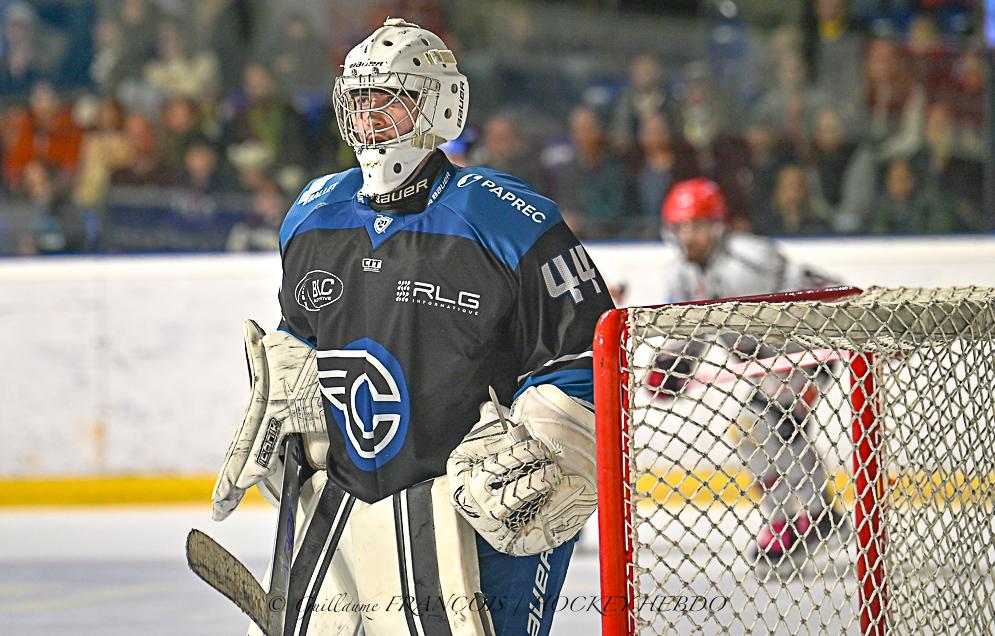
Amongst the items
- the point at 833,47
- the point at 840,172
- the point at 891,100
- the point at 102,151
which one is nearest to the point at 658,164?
the point at 840,172

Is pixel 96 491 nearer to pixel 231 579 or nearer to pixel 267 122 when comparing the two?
pixel 267 122

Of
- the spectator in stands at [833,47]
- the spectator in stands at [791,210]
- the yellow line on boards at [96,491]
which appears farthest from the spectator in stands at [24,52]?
the spectator in stands at [833,47]

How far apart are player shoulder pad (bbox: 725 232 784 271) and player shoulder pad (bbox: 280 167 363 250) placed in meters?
3.14

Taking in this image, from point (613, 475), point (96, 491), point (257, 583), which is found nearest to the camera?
point (613, 475)

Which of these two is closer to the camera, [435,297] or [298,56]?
[435,297]

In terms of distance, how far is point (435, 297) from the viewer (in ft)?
6.67

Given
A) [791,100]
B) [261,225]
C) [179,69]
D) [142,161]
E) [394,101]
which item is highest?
[179,69]

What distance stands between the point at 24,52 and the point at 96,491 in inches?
82.5

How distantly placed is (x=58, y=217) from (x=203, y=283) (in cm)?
88

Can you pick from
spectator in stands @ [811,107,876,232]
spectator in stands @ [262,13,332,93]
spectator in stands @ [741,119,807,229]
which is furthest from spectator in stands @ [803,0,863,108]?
spectator in stands @ [262,13,332,93]

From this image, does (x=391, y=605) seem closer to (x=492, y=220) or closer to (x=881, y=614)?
(x=492, y=220)

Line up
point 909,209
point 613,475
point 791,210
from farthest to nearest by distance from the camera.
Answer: point 791,210 < point 909,209 < point 613,475

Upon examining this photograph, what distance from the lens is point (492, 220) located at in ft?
6.66

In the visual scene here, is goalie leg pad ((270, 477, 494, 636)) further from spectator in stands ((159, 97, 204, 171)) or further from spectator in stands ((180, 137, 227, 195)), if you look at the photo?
spectator in stands ((159, 97, 204, 171))
